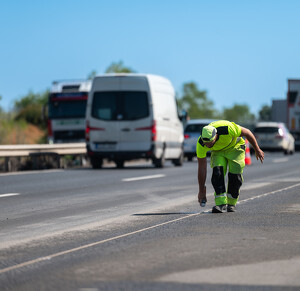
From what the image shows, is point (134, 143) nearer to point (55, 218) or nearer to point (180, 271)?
point (55, 218)

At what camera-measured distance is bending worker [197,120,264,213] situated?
11328 millimetres

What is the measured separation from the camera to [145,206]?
1282cm

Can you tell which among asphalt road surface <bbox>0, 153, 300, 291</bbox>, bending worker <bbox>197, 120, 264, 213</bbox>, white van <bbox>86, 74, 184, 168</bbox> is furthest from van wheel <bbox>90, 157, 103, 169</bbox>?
bending worker <bbox>197, 120, 264, 213</bbox>

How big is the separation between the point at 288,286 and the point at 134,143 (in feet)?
64.9

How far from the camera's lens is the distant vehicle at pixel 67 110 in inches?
1444

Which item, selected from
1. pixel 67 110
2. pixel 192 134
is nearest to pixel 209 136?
pixel 192 134

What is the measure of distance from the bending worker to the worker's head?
66 mm

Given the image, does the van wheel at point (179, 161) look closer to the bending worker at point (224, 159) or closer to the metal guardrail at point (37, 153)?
the metal guardrail at point (37, 153)

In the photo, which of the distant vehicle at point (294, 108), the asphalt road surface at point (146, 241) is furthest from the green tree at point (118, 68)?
the asphalt road surface at point (146, 241)

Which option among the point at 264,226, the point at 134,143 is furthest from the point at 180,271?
the point at 134,143

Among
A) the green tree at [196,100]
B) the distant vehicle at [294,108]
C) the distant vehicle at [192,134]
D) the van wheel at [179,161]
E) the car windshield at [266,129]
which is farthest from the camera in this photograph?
the green tree at [196,100]

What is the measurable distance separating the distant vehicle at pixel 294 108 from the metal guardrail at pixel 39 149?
24.1 m

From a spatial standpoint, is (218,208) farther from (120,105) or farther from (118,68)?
(118,68)

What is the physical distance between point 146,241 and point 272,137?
34.7 metres
